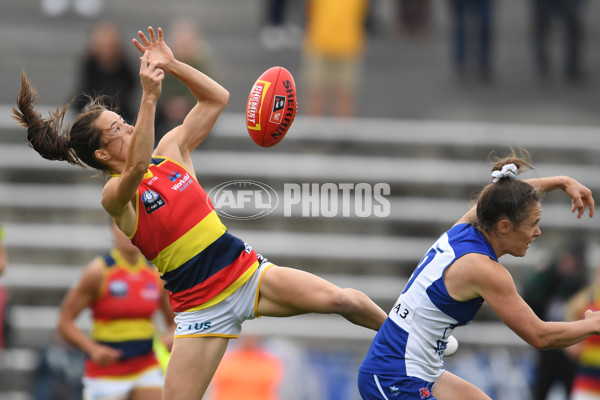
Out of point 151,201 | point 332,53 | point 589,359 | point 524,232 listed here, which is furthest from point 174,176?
point 332,53

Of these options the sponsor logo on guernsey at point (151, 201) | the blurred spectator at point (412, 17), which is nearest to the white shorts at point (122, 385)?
the sponsor logo on guernsey at point (151, 201)

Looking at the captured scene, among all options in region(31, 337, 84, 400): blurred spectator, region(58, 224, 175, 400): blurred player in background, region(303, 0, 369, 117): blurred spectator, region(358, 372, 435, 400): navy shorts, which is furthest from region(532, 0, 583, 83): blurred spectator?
region(358, 372, 435, 400): navy shorts

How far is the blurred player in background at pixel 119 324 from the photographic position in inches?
263

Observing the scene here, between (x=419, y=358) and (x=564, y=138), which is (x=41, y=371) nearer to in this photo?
(x=419, y=358)

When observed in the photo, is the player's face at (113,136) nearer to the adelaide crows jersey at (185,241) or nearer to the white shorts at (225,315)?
the adelaide crows jersey at (185,241)

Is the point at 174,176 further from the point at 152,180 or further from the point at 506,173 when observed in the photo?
the point at 506,173

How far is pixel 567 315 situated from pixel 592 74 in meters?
6.16

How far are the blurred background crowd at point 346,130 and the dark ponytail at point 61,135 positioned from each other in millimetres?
4786

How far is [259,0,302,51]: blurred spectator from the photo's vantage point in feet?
44.9

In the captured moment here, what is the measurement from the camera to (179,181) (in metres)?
4.93

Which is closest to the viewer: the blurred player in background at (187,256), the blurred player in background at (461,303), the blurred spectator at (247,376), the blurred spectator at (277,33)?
the blurred player in background at (461,303)

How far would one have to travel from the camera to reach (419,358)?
4.50 m

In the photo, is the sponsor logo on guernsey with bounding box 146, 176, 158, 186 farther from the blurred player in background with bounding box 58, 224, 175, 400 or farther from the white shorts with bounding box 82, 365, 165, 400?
the white shorts with bounding box 82, 365, 165, 400

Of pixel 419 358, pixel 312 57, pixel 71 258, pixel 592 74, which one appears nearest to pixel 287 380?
pixel 71 258
